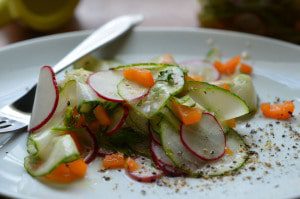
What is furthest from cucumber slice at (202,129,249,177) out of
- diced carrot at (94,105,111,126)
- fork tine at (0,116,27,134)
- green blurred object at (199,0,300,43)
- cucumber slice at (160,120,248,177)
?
green blurred object at (199,0,300,43)

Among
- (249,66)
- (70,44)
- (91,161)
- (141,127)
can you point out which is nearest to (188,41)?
(249,66)

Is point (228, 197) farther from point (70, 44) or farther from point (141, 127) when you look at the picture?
point (70, 44)

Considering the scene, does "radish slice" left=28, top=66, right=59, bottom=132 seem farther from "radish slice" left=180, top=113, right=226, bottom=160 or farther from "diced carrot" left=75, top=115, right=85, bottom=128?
"radish slice" left=180, top=113, right=226, bottom=160

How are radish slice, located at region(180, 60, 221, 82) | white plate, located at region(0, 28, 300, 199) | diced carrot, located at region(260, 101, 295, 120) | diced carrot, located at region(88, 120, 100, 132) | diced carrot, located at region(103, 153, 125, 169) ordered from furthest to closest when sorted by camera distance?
1. radish slice, located at region(180, 60, 221, 82)
2. diced carrot, located at region(260, 101, 295, 120)
3. diced carrot, located at region(88, 120, 100, 132)
4. diced carrot, located at region(103, 153, 125, 169)
5. white plate, located at region(0, 28, 300, 199)

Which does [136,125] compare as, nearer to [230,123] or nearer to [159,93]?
[159,93]

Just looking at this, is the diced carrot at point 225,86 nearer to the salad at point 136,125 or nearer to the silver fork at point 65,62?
the salad at point 136,125

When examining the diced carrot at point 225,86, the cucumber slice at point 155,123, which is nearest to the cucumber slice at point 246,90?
the diced carrot at point 225,86

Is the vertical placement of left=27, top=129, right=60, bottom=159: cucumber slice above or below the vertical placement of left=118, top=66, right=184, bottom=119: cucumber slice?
below
